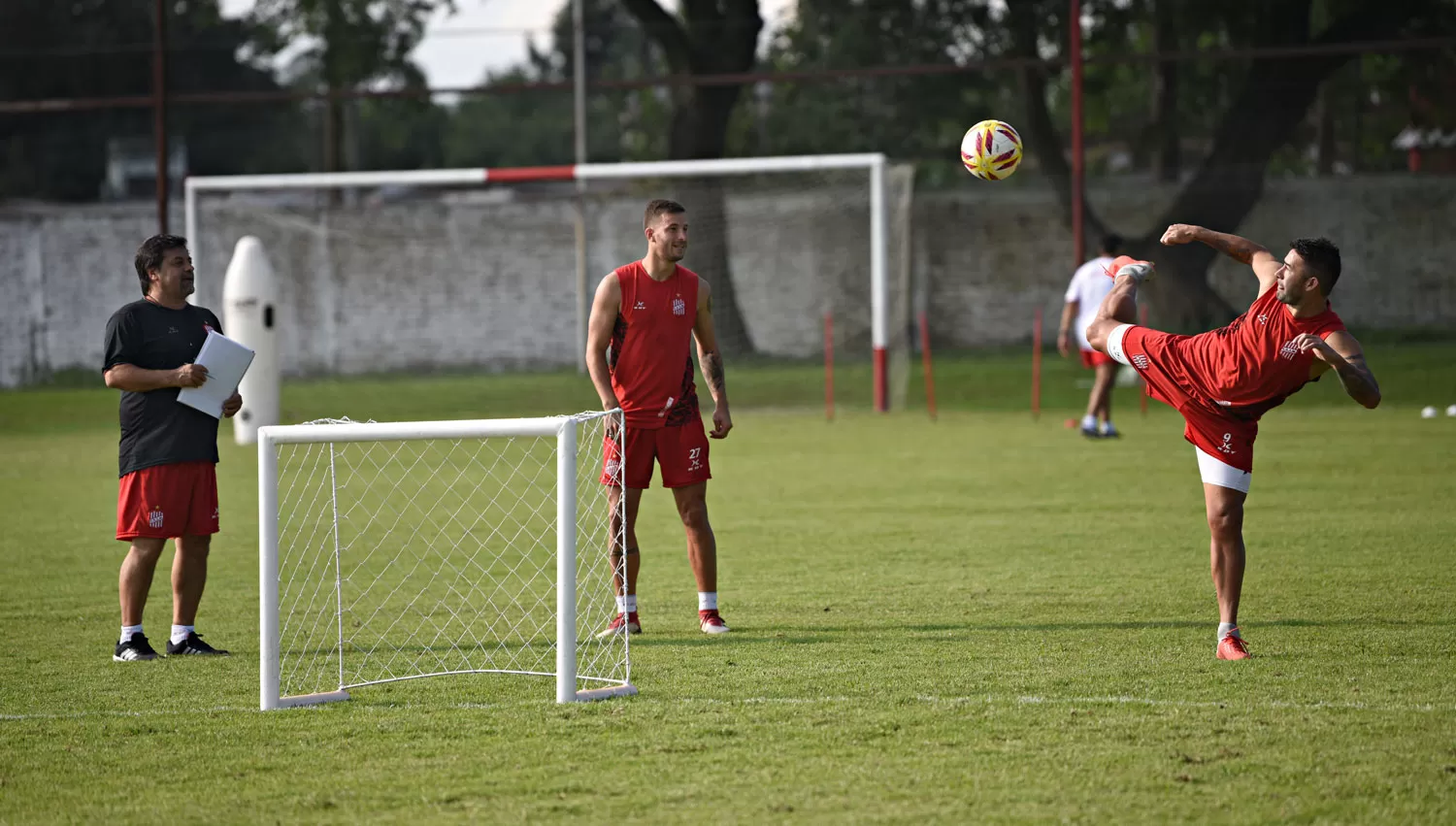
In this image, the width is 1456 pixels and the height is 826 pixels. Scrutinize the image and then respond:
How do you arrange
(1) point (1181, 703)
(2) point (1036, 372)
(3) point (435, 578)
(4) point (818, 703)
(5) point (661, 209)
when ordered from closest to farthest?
(1) point (1181, 703) → (4) point (818, 703) → (5) point (661, 209) → (3) point (435, 578) → (2) point (1036, 372)

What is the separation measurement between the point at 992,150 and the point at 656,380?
2.70m

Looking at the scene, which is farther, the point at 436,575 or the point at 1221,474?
the point at 436,575

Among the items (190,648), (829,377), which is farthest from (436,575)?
(829,377)

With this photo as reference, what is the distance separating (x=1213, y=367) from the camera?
6723mm

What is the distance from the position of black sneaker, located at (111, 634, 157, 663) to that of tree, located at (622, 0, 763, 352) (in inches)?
648

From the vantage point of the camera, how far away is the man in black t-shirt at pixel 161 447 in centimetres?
725

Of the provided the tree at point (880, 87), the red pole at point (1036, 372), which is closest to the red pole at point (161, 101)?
the tree at point (880, 87)

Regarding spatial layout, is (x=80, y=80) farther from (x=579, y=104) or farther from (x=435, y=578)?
(x=435, y=578)

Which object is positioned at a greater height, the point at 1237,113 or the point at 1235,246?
the point at 1237,113

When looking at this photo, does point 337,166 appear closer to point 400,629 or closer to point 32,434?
point 32,434

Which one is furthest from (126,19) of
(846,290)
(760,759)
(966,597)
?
(760,759)

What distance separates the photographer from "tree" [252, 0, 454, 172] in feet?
88.7

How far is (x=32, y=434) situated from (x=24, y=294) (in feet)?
19.1

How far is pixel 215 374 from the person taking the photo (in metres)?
7.35
